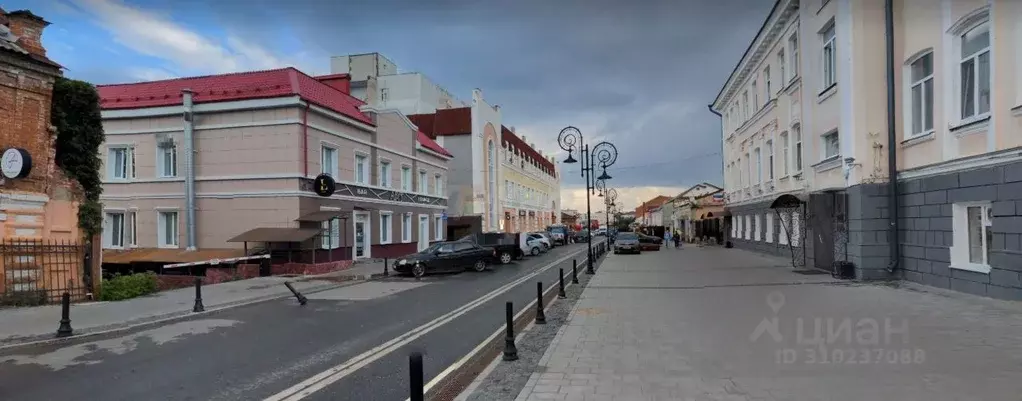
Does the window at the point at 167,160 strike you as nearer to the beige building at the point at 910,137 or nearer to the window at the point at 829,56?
the beige building at the point at 910,137

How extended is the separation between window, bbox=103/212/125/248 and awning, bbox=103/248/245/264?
4.90 ft

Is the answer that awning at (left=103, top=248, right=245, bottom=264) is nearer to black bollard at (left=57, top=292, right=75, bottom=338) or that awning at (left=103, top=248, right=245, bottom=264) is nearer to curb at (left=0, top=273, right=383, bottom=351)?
curb at (left=0, top=273, right=383, bottom=351)

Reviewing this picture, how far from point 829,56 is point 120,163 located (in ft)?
92.3

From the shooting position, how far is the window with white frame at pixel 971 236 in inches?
459

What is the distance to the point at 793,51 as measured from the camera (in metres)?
22.8

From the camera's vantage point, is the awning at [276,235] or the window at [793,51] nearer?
the awning at [276,235]

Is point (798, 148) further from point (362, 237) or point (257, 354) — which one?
point (257, 354)

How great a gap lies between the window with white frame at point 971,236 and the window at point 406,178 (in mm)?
25492

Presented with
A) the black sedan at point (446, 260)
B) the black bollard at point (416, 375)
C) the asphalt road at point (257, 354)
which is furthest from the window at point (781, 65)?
the black bollard at point (416, 375)

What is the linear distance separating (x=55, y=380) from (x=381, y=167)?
A: 23.5m

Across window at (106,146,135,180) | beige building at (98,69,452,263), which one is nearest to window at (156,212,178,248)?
beige building at (98,69,452,263)

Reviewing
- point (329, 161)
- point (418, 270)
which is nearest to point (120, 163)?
point (329, 161)

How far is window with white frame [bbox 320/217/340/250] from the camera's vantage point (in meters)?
24.0

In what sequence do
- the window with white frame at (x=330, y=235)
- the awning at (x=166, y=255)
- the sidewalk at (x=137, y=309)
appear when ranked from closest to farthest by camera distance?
the sidewalk at (x=137, y=309)
the awning at (x=166, y=255)
the window with white frame at (x=330, y=235)
